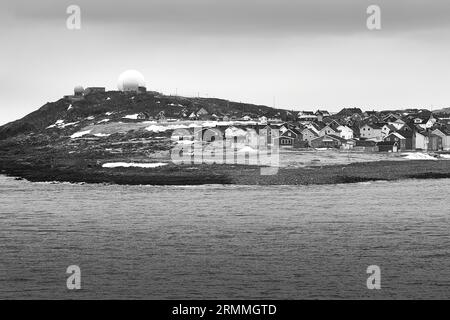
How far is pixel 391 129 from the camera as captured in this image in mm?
140250

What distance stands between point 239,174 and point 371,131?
7084cm

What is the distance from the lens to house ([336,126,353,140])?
143m

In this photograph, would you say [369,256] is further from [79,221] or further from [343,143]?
[343,143]

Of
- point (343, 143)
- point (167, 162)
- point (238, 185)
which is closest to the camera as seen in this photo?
point (238, 185)

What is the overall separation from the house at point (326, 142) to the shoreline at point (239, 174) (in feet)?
99.0

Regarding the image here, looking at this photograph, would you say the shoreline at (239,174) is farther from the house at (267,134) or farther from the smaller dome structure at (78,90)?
the smaller dome structure at (78,90)

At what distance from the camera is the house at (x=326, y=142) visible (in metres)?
125

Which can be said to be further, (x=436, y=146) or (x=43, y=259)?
(x=436, y=146)

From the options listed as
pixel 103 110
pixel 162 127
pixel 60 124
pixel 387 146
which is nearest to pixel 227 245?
pixel 387 146

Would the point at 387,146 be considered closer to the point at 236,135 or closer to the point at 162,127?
the point at 236,135

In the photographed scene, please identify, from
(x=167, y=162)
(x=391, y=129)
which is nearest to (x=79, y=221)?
(x=167, y=162)

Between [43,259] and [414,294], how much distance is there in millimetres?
18214

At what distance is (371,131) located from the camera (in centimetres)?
14650

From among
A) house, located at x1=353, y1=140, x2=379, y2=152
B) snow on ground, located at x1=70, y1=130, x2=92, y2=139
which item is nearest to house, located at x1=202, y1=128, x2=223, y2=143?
house, located at x1=353, y1=140, x2=379, y2=152
